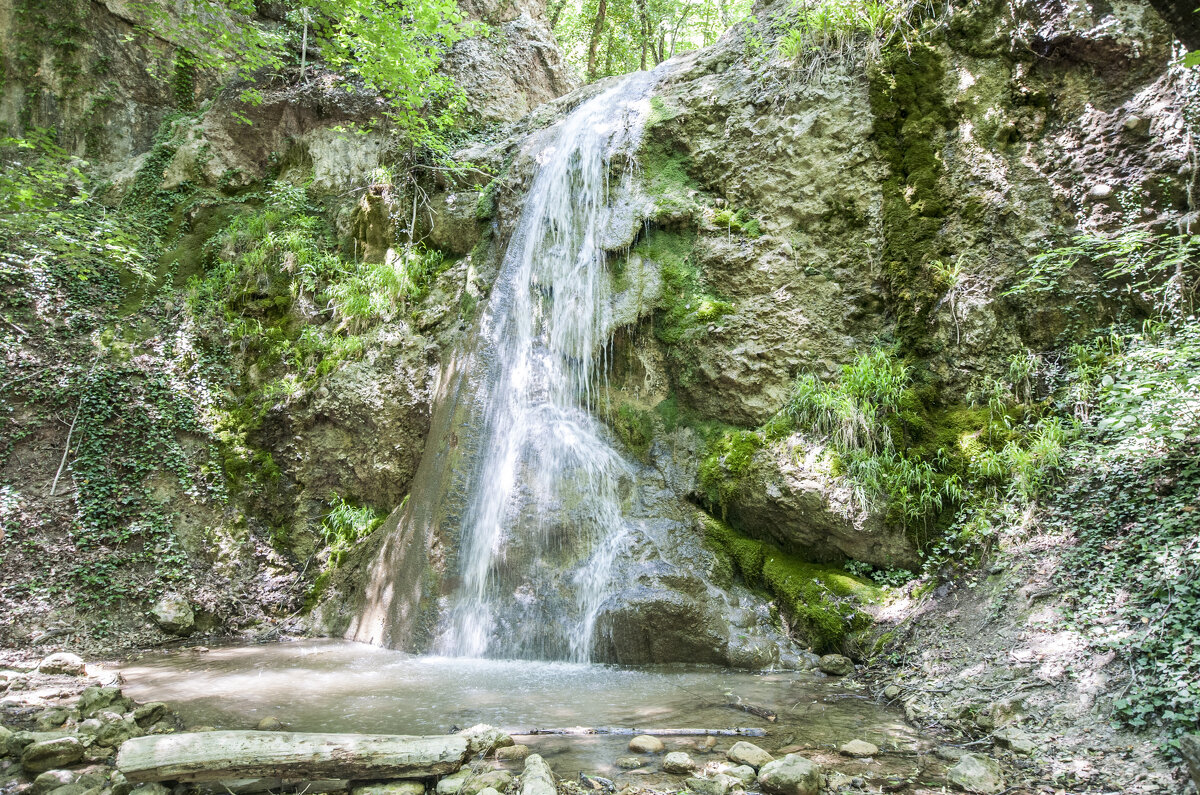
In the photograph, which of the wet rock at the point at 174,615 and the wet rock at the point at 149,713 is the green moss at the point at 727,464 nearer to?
the wet rock at the point at 149,713

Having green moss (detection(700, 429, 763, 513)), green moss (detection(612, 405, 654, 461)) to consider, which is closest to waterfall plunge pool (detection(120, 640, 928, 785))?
green moss (detection(700, 429, 763, 513))

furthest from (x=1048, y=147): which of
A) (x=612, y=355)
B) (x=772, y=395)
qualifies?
(x=612, y=355)

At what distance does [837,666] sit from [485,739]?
2960 mm

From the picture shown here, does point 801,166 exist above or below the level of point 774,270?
above

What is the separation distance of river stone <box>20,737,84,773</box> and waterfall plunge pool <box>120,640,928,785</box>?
685mm

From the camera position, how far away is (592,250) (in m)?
7.39

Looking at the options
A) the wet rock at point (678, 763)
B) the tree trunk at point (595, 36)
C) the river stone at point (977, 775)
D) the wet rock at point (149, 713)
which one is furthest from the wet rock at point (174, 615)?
the tree trunk at point (595, 36)

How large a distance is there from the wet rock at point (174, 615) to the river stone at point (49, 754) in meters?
3.89

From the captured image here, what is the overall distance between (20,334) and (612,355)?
7505 millimetres

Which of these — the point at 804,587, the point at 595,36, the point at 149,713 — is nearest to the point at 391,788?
the point at 149,713

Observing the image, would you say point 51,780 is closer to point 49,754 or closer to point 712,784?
point 49,754

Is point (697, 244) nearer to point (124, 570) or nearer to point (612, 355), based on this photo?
point (612, 355)

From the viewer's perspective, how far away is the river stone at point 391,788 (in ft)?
9.34

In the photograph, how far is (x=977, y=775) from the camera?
2.87m
